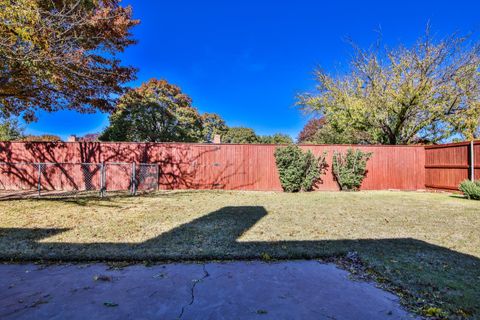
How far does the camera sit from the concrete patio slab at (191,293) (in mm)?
2119

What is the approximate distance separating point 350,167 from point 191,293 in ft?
36.3

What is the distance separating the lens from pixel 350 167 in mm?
12297

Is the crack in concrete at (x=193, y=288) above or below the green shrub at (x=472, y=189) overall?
below

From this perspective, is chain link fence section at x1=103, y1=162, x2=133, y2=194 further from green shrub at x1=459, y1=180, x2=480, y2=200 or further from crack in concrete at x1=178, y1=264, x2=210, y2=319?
green shrub at x1=459, y1=180, x2=480, y2=200

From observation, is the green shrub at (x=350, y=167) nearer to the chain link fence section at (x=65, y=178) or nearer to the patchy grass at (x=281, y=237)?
the patchy grass at (x=281, y=237)

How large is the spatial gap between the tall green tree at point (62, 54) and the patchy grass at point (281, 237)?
123 inches

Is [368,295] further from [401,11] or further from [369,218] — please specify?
[401,11]

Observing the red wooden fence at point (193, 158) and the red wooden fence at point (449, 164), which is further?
the red wooden fence at point (193, 158)

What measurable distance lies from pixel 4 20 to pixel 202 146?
295 inches

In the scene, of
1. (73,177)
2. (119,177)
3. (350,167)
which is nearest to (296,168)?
(350,167)

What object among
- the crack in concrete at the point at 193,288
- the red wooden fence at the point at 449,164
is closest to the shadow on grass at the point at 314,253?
the crack in concrete at the point at 193,288

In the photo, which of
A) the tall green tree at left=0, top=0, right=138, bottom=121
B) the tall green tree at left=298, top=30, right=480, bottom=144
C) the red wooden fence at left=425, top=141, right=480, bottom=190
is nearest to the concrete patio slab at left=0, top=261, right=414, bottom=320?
the tall green tree at left=0, top=0, right=138, bottom=121

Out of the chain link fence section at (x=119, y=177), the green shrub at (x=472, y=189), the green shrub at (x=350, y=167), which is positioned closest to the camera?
the green shrub at (x=472, y=189)

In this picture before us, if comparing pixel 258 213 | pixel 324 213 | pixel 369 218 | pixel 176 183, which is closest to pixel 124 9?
pixel 176 183
